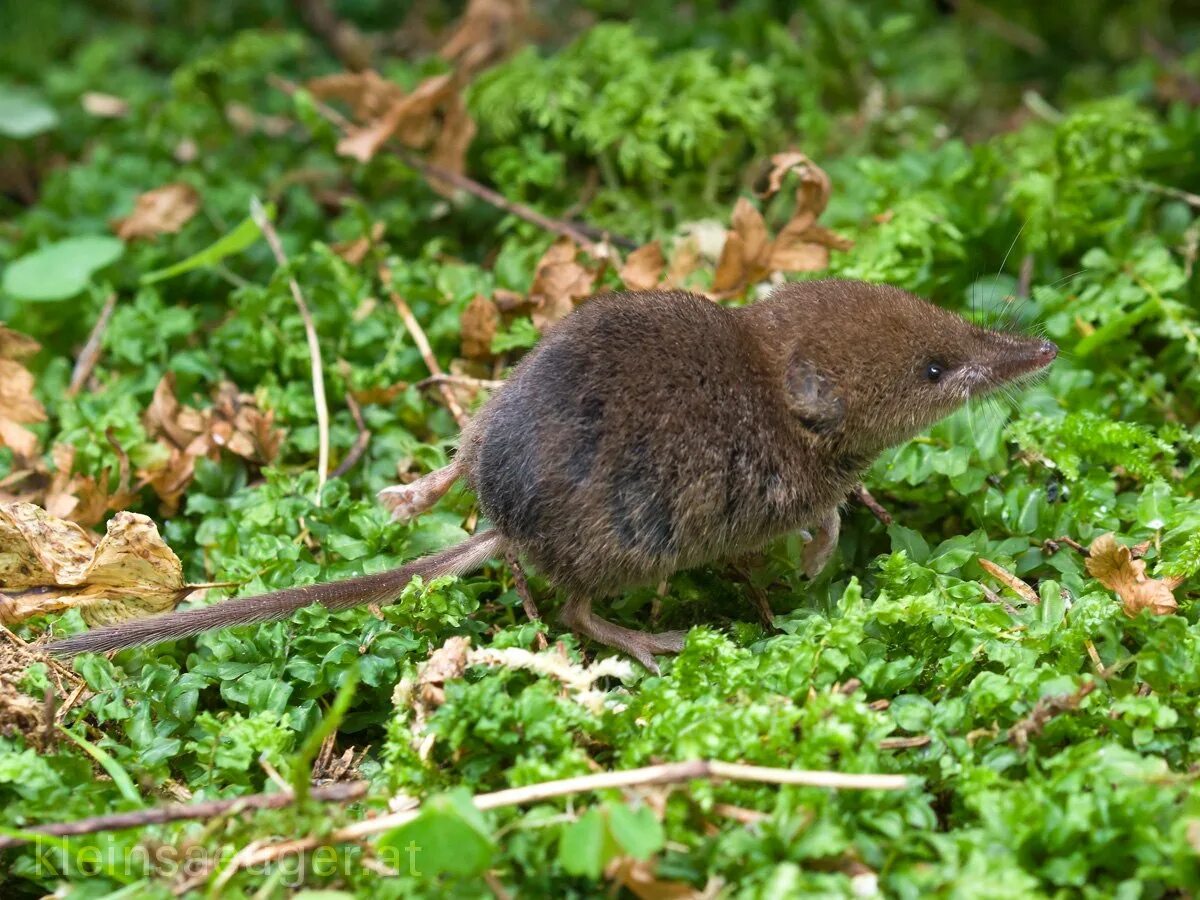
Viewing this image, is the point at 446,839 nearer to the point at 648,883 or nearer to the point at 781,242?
the point at 648,883

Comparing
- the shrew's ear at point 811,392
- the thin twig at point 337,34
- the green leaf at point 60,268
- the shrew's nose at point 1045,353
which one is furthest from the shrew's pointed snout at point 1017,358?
the thin twig at point 337,34

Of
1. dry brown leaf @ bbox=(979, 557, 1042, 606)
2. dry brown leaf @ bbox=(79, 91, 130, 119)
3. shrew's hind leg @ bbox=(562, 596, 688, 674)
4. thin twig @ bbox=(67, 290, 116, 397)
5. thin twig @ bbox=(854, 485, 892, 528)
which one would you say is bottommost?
shrew's hind leg @ bbox=(562, 596, 688, 674)

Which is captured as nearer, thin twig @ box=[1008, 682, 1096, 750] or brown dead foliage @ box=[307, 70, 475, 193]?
thin twig @ box=[1008, 682, 1096, 750]

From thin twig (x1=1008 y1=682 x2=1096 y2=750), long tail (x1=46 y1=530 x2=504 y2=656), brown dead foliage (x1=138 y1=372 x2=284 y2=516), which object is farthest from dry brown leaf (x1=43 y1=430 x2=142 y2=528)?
thin twig (x1=1008 y1=682 x2=1096 y2=750)

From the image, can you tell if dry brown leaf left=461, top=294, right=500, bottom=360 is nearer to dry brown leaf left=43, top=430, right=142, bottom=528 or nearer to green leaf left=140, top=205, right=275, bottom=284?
Result: green leaf left=140, top=205, right=275, bottom=284

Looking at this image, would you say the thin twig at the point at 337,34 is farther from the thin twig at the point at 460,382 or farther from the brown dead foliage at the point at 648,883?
the brown dead foliage at the point at 648,883
